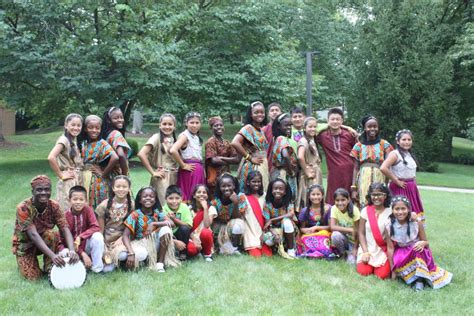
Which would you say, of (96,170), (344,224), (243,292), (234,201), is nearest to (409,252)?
(344,224)

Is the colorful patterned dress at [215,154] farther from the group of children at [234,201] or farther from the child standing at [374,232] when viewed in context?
the child standing at [374,232]

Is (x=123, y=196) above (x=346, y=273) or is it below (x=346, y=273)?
above

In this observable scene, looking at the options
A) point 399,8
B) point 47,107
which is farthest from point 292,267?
point 399,8

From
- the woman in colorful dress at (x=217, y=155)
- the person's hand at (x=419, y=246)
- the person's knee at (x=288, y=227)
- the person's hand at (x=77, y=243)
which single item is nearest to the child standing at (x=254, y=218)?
the person's knee at (x=288, y=227)

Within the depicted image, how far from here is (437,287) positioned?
4.61 meters

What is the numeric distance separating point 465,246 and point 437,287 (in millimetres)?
2128

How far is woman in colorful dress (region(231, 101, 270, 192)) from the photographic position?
6027mm

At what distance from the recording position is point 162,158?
19.4 ft

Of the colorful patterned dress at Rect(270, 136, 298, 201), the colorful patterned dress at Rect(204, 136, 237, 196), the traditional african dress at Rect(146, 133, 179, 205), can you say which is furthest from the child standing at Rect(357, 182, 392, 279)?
the traditional african dress at Rect(146, 133, 179, 205)

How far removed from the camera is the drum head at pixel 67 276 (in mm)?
4465

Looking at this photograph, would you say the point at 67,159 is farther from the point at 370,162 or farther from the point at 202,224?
the point at 370,162

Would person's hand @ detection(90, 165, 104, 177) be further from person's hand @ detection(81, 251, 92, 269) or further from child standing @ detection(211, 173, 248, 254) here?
child standing @ detection(211, 173, 248, 254)

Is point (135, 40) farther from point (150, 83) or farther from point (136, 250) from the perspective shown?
point (136, 250)

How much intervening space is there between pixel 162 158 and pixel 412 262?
308 centimetres
